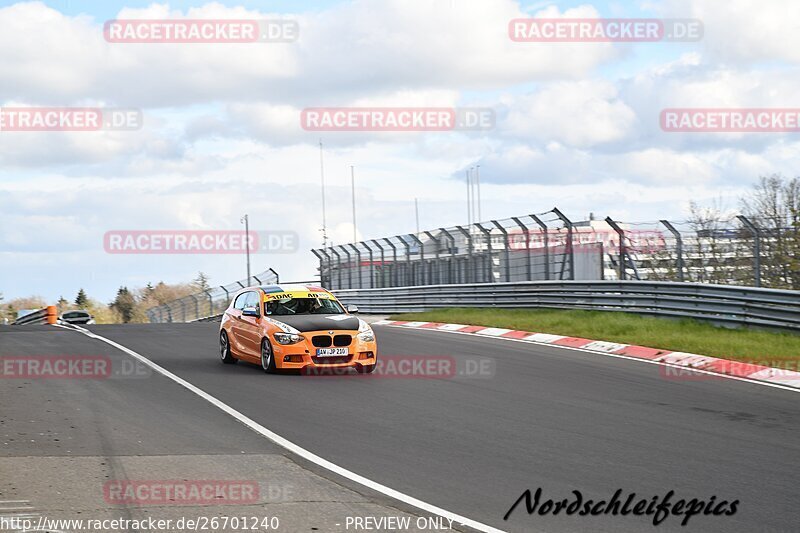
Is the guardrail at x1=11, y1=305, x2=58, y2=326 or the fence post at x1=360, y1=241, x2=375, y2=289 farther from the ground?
the fence post at x1=360, y1=241, x2=375, y2=289

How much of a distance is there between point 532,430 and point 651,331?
10.8m

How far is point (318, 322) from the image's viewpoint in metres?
15.0

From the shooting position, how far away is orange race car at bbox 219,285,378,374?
14.7m

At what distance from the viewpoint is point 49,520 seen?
6430 millimetres

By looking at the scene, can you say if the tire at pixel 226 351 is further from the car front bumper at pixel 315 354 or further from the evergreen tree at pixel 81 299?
the evergreen tree at pixel 81 299

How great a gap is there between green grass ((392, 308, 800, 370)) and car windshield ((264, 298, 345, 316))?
5972 mm

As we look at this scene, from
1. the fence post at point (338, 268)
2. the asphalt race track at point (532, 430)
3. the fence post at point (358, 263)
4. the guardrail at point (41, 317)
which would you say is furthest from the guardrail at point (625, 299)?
the guardrail at point (41, 317)

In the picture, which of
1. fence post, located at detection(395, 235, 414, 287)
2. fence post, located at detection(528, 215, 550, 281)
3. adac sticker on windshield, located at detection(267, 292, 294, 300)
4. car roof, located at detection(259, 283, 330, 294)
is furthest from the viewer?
fence post, located at detection(395, 235, 414, 287)

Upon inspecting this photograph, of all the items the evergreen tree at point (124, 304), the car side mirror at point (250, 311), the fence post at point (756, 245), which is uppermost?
the fence post at point (756, 245)

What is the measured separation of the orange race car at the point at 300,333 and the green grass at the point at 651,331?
19.0ft

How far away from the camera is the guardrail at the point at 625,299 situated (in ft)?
59.0

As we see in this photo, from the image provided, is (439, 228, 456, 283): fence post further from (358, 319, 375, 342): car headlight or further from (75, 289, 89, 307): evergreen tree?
(75, 289, 89, 307): evergreen tree

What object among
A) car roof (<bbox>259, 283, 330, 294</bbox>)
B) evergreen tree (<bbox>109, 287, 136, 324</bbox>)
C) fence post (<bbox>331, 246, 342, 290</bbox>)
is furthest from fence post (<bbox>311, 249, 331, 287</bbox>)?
evergreen tree (<bbox>109, 287, 136, 324</bbox>)

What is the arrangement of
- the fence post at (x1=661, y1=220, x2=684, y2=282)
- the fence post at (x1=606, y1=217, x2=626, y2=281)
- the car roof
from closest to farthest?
1. the car roof
2. the fence post at (x1=661, y1=220, x2=684, y2=282)
3. the fence post at (x1=606, y1=217, x2=626, y2=281)
